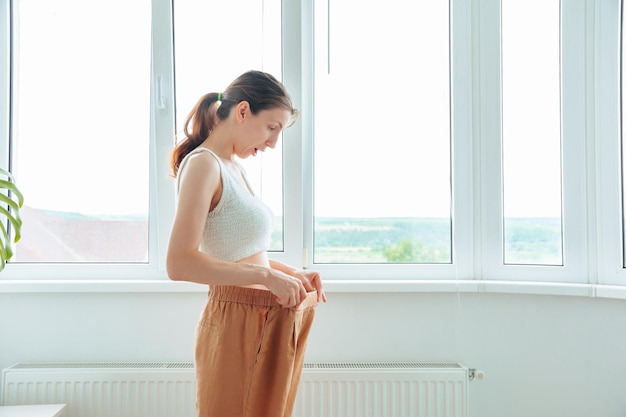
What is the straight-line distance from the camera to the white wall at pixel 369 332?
6.59 ft

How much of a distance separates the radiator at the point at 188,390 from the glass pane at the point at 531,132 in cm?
60

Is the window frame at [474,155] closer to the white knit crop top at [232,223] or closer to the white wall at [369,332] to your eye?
the white wall at [369,332]

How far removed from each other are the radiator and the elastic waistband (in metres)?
0.67

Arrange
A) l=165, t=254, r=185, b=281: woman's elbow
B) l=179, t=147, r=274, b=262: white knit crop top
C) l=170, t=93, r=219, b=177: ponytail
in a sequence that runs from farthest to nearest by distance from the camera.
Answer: l=170, t=93, r=219, b=177: ponytail, l=179, t=147, r=274, b=262: white knit crop top, l=165, t=254, r=185, b=281: woman's elbow

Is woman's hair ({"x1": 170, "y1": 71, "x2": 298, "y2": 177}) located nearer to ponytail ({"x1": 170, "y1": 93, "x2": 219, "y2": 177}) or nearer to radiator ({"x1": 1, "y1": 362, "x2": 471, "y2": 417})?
ponytail ({"x1": 170, "y1": 93, "x2": 219, "y2": 177})

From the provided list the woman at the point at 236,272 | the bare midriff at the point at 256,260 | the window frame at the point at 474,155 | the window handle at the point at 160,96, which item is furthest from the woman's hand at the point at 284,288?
the window handle at the point at 160,96

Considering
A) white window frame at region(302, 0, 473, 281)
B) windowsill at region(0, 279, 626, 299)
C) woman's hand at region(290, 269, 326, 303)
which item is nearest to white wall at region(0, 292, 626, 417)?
windowsill at region(0, 279, 626, 299)

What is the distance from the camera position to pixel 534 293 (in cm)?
197

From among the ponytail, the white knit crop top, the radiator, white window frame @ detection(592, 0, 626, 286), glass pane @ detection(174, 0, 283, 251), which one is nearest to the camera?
the white knit crop top

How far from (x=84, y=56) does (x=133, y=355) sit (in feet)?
3.86

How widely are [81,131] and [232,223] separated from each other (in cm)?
114

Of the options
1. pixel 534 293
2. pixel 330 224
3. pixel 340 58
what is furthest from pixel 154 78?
pixel 534 293

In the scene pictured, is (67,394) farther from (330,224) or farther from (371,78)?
(371,78)

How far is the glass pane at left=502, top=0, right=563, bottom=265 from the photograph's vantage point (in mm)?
2100
